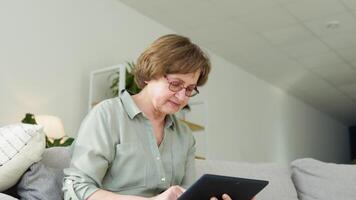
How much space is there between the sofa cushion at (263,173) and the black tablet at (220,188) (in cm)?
54

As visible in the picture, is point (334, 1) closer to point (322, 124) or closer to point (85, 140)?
point (85, 140)

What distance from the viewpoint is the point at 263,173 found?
2014 mm

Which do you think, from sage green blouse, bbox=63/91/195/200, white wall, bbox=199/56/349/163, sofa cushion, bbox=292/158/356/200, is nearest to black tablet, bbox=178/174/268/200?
sage green blouse, bbox=63/91/195/200

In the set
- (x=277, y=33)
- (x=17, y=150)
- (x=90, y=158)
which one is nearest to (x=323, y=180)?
(x=90, y=158)

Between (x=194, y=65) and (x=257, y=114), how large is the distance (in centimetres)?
435

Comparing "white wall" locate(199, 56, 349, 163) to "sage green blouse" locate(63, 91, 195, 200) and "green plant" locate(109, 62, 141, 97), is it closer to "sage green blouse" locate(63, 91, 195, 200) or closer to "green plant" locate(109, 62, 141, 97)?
"green plant" locate(109, 62, 141, 97)

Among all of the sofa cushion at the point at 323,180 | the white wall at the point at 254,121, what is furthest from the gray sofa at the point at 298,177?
the white wall at the point at 254,121

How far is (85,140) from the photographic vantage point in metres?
1.31

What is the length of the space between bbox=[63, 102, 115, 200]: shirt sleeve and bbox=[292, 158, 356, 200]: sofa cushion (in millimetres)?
1068

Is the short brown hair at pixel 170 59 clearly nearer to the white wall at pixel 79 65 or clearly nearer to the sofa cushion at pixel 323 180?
the sofa cushion at pixel 323 180

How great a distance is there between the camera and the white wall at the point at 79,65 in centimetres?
294

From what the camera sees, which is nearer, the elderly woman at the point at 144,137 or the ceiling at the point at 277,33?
the elderly woman at the point at 144,137

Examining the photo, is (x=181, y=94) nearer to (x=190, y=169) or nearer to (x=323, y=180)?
(x=190, y=169)

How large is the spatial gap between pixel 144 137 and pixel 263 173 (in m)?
0.78
